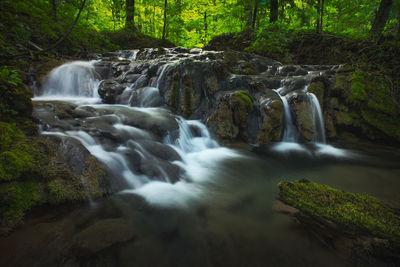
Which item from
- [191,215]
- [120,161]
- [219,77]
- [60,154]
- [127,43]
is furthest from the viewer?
[127,43]

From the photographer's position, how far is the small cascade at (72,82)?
7.72 m

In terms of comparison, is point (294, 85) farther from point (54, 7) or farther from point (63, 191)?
point (63, 191)

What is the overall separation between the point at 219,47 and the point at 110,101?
1020cm

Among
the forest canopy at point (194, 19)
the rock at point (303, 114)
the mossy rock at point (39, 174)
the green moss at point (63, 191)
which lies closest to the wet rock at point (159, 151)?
the mossy rock at point (39, 174)

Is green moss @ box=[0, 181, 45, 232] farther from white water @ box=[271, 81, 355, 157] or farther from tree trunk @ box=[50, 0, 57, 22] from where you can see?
white water @ box=[271, 81, 355, 157]

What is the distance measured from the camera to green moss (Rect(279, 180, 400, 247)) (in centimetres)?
229

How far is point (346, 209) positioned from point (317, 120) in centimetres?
527

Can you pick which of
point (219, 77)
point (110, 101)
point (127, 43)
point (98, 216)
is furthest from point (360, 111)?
point (127, 43)

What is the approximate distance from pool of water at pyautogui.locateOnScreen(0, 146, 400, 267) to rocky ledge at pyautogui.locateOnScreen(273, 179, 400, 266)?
0.39ft

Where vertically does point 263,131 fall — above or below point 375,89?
below

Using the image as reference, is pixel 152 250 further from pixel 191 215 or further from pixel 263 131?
pixel 263 131

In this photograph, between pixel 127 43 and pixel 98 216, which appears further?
pixel 127 43

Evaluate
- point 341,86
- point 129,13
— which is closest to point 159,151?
point 341,86

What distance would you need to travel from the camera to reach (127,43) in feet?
54.5
